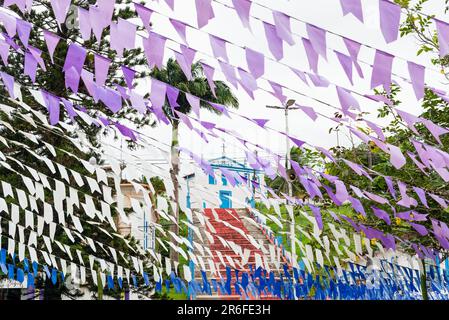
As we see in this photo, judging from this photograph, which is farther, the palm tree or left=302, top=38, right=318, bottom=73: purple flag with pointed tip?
the palm tree

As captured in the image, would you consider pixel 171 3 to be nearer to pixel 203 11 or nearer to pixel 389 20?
pixel 203 11

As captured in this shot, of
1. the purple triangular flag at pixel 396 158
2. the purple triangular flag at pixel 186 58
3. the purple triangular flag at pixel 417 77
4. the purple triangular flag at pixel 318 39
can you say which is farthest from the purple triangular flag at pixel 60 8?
the purple triangular flag at pixel 396 158

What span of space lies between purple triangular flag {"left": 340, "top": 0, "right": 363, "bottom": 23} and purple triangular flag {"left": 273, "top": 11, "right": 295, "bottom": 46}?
0.20 m

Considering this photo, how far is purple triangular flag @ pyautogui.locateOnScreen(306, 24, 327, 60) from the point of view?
1580 mm

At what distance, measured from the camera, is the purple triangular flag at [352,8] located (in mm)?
1419

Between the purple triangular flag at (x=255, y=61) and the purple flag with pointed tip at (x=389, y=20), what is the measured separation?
0.40 meters

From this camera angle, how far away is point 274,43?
1611mm

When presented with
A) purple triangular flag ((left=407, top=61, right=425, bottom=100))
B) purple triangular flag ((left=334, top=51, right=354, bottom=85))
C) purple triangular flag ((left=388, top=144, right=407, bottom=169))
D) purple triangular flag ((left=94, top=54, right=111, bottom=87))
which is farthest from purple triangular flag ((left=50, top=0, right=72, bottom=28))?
purple triangular flag ((left=388, top=144, right=407, bottom=169))

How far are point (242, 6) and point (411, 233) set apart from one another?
348 cm

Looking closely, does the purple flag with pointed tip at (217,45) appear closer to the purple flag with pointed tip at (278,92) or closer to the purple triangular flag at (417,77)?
the purple flag with pointed tip at (278,92)

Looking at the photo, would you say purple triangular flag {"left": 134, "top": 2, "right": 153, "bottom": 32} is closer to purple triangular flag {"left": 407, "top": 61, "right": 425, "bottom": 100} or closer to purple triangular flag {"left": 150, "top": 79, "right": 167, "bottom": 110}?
purple triangular flag {"left": 150, "top": 79, "right": 167, "bottom": 110}
